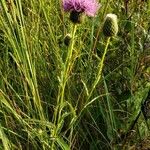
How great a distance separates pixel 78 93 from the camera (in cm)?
143

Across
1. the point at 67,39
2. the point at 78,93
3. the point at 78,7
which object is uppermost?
the point at 78,7

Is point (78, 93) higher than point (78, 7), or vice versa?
point (78, 7)

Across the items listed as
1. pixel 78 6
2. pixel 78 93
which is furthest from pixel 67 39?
pixel 78 6

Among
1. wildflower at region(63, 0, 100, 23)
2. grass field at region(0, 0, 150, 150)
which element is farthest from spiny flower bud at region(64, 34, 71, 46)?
wildflower at region(63, 0, 100, 23)

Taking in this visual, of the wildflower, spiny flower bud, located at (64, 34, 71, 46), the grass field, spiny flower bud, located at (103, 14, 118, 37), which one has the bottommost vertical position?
the grass field

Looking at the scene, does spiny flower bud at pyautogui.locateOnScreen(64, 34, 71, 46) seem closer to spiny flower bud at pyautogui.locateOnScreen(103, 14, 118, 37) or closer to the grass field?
the grass field

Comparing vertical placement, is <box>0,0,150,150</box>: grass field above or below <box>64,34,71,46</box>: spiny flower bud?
below

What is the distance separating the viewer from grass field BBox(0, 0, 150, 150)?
1.18 metres

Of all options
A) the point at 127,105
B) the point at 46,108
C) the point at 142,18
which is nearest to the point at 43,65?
the point at 46,108

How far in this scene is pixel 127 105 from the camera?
1.35 m

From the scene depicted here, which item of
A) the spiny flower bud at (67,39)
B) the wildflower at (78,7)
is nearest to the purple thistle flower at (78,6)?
the wildflower at (78,7)

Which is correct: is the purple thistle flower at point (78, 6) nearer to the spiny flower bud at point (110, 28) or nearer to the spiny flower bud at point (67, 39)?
the spiny flower bud at point (110, 28)

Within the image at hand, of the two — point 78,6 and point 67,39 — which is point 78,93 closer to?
point 67,39

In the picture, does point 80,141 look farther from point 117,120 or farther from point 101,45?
point 101,45
